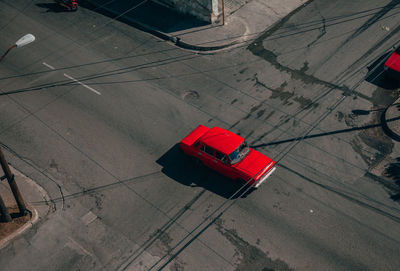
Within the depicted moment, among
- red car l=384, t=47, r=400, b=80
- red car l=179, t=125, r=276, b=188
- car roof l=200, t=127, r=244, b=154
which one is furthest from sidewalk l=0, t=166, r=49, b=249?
red car l=384, t=47, r=400, b=80

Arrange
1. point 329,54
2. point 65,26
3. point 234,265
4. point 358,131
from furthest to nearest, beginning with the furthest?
1. point 65,26
2. point 329,54
3. point 358,131
4. point 234,265

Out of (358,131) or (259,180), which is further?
(358,131)

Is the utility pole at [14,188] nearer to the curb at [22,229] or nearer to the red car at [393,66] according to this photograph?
the curb at [22,229]

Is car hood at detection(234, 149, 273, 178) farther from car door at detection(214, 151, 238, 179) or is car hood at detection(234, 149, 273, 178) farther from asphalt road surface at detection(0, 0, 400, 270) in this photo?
asphalt road surface at detection(0, 0, 400, 270)

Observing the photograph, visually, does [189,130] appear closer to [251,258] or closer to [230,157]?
[230,157]

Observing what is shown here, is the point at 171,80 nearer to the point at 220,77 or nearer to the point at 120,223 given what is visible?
the point at 220,77

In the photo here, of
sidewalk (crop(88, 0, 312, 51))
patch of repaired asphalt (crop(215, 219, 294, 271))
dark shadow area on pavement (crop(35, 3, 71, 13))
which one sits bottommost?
patch of repaired asphalt (crop(215, 219, 294, 271))

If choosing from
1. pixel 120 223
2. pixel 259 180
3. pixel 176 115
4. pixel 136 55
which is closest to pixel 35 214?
pixel 120 223
